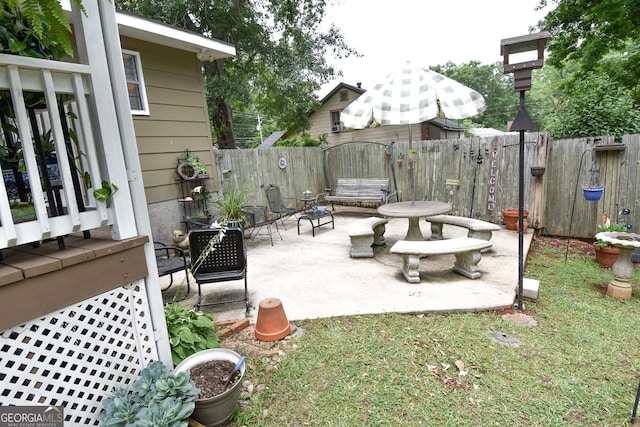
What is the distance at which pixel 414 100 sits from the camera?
12.6ft

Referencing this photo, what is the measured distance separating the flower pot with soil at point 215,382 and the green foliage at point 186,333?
16 centimetres

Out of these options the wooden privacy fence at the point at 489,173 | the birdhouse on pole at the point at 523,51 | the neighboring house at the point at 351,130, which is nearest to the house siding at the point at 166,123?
the wooden privacy fence at the point at 489,173

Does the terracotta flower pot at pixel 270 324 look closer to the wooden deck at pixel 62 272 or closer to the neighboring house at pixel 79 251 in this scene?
the neighboring house at pixel 79 251

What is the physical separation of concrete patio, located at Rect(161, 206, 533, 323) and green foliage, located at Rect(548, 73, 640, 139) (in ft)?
6.39

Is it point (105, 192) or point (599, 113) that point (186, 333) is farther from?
point (599, 113)

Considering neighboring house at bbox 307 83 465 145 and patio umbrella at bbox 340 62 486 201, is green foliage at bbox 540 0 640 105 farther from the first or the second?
patio umbrella at bbox 340 62 486 201

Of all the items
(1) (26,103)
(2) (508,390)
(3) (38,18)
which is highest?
(3) (38,18)

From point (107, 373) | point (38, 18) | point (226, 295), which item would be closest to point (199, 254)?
point (226, 295)

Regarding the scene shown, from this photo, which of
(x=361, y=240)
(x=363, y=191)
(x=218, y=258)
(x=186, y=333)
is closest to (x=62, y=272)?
(x=186, y=333)

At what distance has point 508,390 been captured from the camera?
2.01 metres

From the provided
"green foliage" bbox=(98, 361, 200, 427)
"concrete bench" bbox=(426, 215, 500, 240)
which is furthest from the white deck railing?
"concrete bench" bbox=(426, 215, 500, 240)

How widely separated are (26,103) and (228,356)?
172cm

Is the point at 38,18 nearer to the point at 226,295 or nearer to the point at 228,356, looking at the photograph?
the point at 228,356

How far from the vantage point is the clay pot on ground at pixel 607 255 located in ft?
13.7
